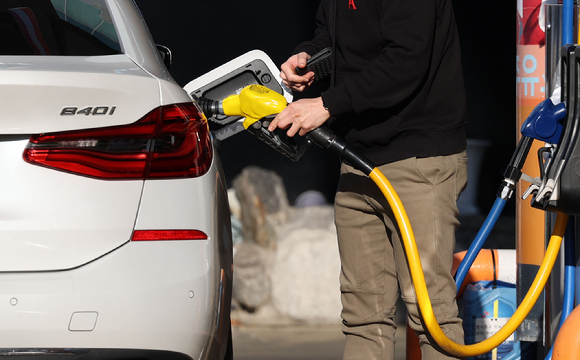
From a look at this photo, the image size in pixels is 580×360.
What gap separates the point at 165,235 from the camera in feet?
5.08

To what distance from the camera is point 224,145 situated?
465 centimetres

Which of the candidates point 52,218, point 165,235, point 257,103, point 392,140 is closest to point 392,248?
point 392,140

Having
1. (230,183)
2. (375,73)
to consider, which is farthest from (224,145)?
(375,73)

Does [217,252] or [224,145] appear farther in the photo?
[224,145]

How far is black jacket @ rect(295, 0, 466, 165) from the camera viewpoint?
2.00 m

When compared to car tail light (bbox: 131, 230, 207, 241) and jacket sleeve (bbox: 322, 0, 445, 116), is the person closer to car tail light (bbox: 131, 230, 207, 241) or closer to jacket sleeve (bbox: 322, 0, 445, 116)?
jacket sleeve (bbox: 322, 0, 445, 116)

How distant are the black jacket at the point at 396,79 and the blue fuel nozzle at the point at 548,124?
239 mm

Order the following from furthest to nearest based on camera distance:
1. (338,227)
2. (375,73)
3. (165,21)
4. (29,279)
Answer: (165,21), (338,227), (375,73), (29,279)

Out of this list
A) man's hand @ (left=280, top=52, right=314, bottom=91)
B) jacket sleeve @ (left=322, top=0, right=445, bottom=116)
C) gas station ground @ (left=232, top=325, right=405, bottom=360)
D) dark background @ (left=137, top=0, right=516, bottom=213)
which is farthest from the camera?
dark background @ (left=137, top=0, right=516, bottom=213)

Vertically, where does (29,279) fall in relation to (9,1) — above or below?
below

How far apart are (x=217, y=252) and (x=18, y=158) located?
20.9 inches

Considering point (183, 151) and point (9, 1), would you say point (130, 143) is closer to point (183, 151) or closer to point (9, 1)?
point (183, 151)

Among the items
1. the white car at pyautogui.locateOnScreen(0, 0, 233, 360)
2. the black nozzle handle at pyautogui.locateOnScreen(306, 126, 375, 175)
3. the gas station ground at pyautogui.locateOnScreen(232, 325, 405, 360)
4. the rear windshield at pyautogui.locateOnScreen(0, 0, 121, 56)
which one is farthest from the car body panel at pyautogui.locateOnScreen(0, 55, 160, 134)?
the gas station ground at pyautogui.locateOnScreen(232, 325, 405, 360)

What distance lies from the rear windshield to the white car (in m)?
0.17
